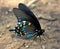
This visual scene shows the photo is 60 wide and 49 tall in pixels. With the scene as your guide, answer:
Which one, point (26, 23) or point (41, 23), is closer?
point (26, 23)

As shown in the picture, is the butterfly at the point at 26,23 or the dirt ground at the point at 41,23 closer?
the butterfly at the point at 26,23

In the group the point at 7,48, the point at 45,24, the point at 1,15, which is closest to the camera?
the point at 7,48

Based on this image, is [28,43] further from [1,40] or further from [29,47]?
[1,40]

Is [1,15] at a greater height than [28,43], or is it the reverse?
[1,15]

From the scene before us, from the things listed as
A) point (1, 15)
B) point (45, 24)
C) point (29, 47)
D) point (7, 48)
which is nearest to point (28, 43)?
point (29, 47)
